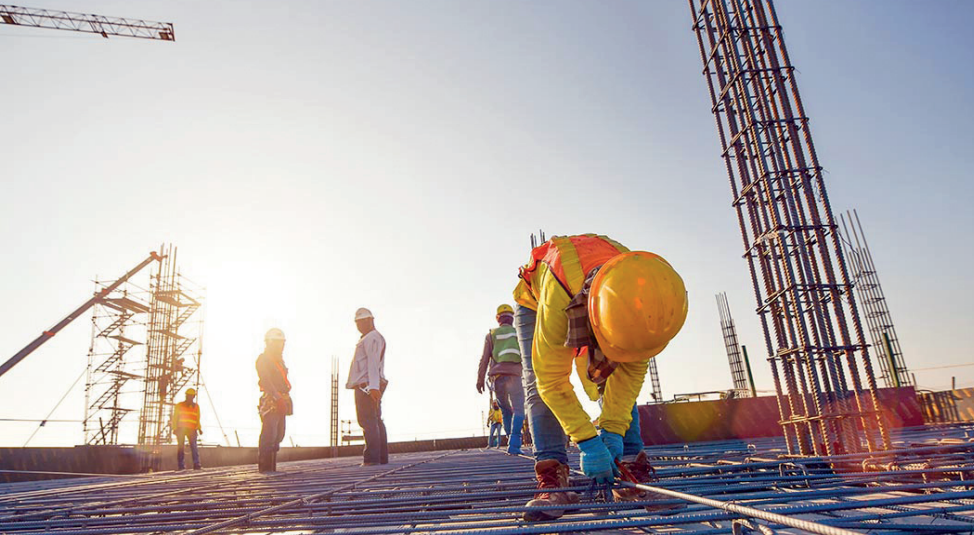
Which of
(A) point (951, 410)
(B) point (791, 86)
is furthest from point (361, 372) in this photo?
(A) point (951, 410)

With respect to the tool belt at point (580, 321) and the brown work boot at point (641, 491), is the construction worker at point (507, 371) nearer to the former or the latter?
the brown work boot at point (641, 491)

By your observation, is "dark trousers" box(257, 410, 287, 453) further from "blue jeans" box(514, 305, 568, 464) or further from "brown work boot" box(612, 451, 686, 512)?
"brown work boot" box(612, 451, 686, 512)

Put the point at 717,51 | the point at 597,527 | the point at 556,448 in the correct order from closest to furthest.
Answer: the point at 597,527 < the point at 556,448 < the point at 717,51

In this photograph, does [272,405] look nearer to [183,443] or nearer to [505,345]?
[505,345]

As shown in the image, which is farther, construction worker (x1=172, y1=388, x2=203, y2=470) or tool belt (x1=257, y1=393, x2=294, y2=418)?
construction worker (x1=172, y1=388, x2=203, y2=470)

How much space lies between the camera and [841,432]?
4.28 metres

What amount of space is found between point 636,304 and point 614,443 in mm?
933

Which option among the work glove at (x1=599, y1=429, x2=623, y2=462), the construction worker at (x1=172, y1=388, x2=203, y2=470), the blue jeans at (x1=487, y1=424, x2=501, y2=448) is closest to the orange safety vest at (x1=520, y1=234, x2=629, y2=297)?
the work glove at (x1=599, y1=429, x2=623, y2=462)

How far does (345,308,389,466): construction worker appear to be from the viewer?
23.4 feet

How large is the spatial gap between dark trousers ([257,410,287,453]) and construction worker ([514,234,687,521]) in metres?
4.65

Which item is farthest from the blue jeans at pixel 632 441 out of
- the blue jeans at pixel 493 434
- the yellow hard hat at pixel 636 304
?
the blue jeans at pixel 493 434

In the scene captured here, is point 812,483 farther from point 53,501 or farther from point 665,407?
point 665,407

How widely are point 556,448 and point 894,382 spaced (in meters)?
18.0

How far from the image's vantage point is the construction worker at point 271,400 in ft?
21.8
